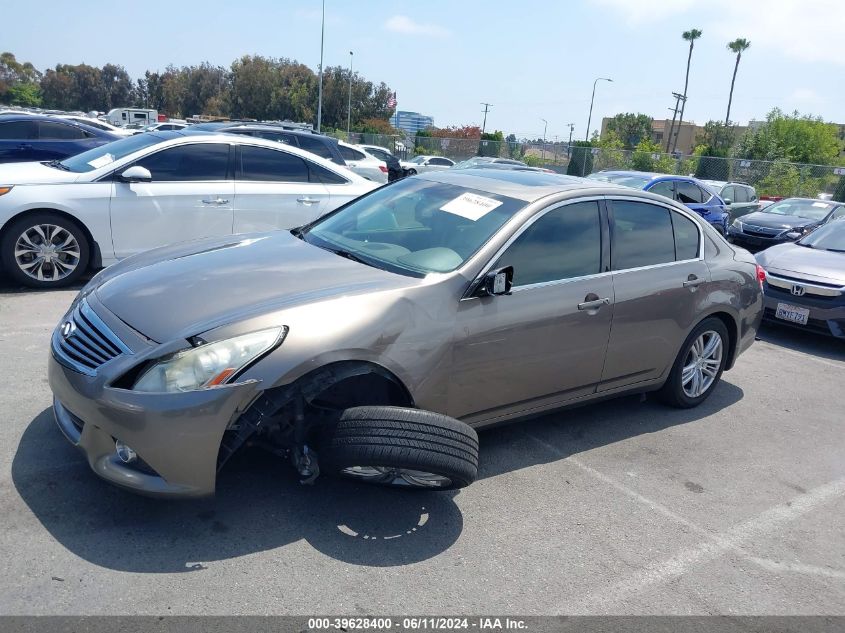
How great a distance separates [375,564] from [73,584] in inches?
47.7

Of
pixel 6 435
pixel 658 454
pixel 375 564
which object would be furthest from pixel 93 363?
pixel 658 454

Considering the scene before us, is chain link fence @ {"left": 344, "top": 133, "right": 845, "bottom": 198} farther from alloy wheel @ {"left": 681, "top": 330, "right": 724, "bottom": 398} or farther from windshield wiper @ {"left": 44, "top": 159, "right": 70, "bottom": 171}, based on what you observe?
windshield wiper @ {"left": 44, "top": 159, "right": 70, "bottom": 171}

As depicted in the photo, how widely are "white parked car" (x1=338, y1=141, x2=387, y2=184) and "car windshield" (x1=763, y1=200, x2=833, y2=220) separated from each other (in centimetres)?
872

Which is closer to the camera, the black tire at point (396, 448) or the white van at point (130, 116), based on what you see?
the black tire at point (396, 448)

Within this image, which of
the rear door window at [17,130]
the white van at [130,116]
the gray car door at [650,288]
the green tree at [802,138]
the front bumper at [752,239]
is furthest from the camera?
the green tree at [802,138]

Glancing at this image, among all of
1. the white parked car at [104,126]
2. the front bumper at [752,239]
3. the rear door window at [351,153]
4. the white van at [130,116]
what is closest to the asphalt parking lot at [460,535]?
the white parked car at [104,126]

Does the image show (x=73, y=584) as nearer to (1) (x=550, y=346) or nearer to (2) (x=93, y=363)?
(2) (x=93, y=363)

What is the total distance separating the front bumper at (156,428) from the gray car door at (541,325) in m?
1.26

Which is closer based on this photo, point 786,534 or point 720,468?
point 786,534

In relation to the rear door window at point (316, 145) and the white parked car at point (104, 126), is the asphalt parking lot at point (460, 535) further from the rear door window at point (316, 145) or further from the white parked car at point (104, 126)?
the white parked car at point (104, 126)

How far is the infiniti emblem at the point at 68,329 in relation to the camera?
11.1ft

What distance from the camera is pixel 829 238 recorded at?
902 centimetres

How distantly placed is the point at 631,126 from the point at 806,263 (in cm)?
8935

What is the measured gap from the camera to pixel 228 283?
3535 mm
